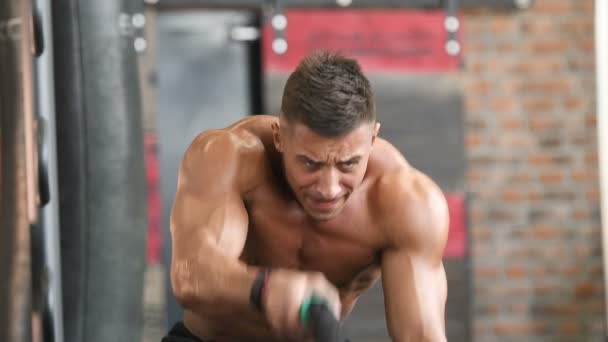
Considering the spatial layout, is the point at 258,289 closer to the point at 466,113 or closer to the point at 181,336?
the point at 181,336

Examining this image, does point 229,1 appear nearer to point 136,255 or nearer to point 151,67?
point 151,67

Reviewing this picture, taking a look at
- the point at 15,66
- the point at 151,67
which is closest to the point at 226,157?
the point at 15,66

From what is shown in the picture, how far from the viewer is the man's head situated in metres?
1.65

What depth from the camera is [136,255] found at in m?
2.00

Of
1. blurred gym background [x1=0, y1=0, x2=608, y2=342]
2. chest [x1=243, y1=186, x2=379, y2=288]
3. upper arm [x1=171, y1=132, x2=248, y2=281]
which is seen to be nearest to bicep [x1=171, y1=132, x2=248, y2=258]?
upper arm [x1=171, y1=132, x2=248, y2=281]

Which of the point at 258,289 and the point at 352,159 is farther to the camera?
the point at 352,159

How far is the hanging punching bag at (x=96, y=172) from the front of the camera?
6.12 ft

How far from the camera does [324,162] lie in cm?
166

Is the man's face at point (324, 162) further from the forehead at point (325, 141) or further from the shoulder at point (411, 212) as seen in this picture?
the shoulder at point (411, 212)

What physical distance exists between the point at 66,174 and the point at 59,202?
6cm

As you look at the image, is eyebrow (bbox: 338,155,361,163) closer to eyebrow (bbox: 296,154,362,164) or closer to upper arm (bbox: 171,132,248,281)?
eyebrow (bbox: 296,154,362,164)

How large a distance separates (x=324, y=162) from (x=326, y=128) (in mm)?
63

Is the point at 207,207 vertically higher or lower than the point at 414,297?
higher

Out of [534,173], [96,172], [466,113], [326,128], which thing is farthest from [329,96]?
[534,173]
